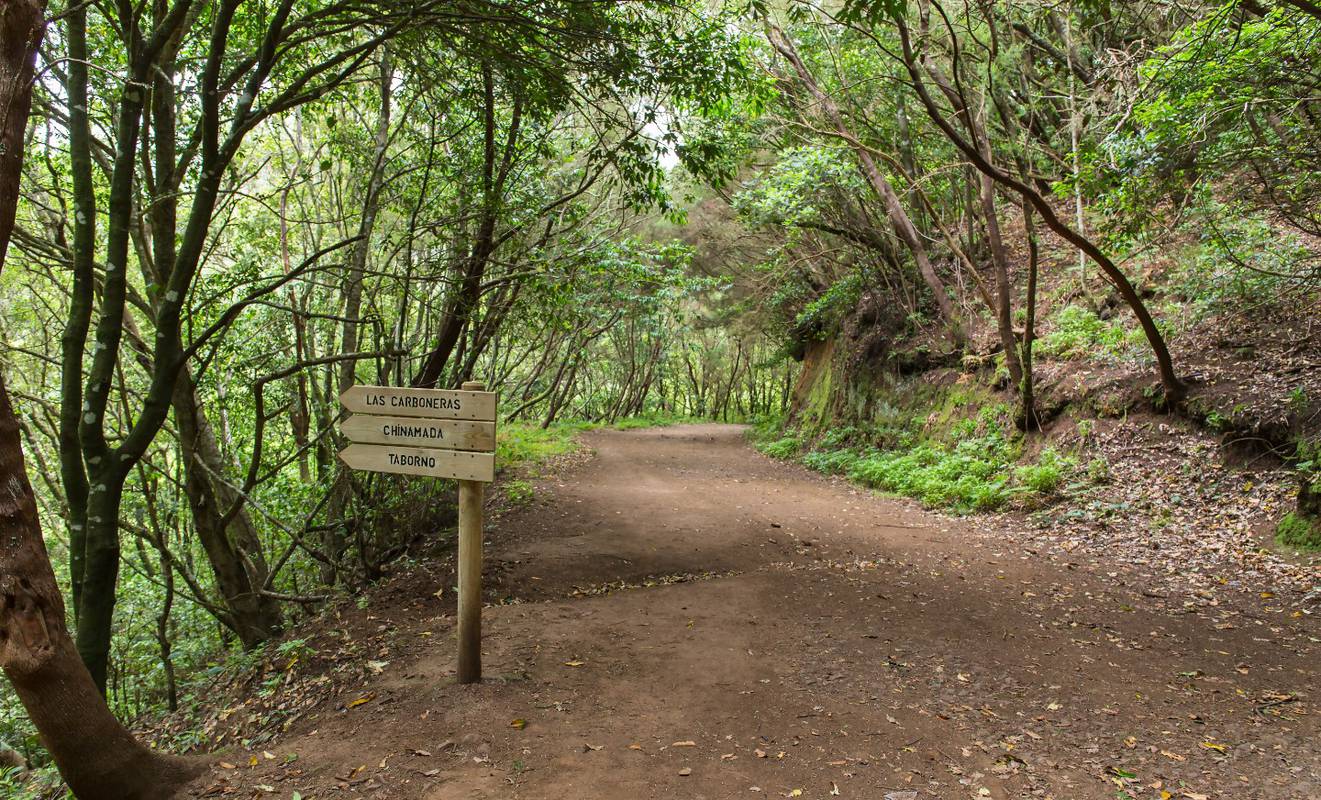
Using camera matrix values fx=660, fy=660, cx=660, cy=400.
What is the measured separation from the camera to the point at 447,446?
411 cm

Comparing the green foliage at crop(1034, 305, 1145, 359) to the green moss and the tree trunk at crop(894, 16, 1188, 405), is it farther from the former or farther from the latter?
the green moss

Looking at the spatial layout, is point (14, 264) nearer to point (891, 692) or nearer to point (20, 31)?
point (20, 31)

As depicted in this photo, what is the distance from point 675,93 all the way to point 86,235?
4806 mm

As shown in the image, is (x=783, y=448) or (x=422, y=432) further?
(x=783, y=448)

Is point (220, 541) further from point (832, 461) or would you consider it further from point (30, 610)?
point (832, 461)

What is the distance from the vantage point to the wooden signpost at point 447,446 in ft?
13.4

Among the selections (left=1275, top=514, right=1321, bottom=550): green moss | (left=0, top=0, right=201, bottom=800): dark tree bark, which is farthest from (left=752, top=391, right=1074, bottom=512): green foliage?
(left=0, top=0, right=201, bottom=800): dark tree bark

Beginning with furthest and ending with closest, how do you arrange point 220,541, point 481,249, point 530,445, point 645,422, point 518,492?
point 645,422, point 530,445, point 518,492, point 481,249, point 220,541

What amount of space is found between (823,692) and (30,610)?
4107 millimetres

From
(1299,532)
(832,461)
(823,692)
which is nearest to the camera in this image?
(823,692)

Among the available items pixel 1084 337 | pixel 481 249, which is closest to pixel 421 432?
pixel 481 249

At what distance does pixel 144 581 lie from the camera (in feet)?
34.8

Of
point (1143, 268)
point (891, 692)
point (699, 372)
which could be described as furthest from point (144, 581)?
point (699, 372)

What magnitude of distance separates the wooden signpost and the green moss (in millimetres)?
7284
